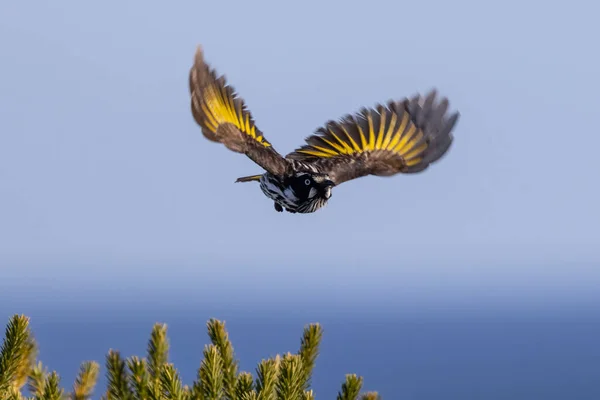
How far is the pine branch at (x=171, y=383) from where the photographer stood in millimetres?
5961

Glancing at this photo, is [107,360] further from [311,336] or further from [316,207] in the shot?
[316,207]

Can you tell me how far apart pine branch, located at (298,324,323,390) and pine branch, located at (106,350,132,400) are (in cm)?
99

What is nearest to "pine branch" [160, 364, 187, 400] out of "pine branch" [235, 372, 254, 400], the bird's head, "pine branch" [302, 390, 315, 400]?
"pine branch" [235, 372, 254, 400]

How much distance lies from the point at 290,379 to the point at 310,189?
3.76 m

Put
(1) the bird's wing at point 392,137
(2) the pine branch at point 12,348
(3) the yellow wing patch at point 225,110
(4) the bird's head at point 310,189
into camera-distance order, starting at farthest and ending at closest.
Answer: (1) the bird's wing at point 392,137 → (3) the yellow wing patch at point 225,110 → (4) the bird's head at point 310,189 → (2) the pine branch at point 12,348

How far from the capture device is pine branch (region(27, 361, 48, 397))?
6703 millimetres

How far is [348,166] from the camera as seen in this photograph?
1153cm

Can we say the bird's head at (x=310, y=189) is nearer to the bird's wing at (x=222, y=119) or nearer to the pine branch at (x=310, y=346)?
the bird's wing at (x=222, y=119)

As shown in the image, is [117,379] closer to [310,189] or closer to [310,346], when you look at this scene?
[310,346]

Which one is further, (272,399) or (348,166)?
(348,166)

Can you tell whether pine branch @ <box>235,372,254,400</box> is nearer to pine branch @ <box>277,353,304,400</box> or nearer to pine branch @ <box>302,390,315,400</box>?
→ pine branch @ <box>277,353,304,400</box>

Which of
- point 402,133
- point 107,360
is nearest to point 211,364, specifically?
point 107,360

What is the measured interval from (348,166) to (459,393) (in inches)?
5917

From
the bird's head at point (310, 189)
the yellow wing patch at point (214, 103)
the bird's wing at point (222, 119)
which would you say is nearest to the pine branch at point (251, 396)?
the bird's head at point (310, 189)
